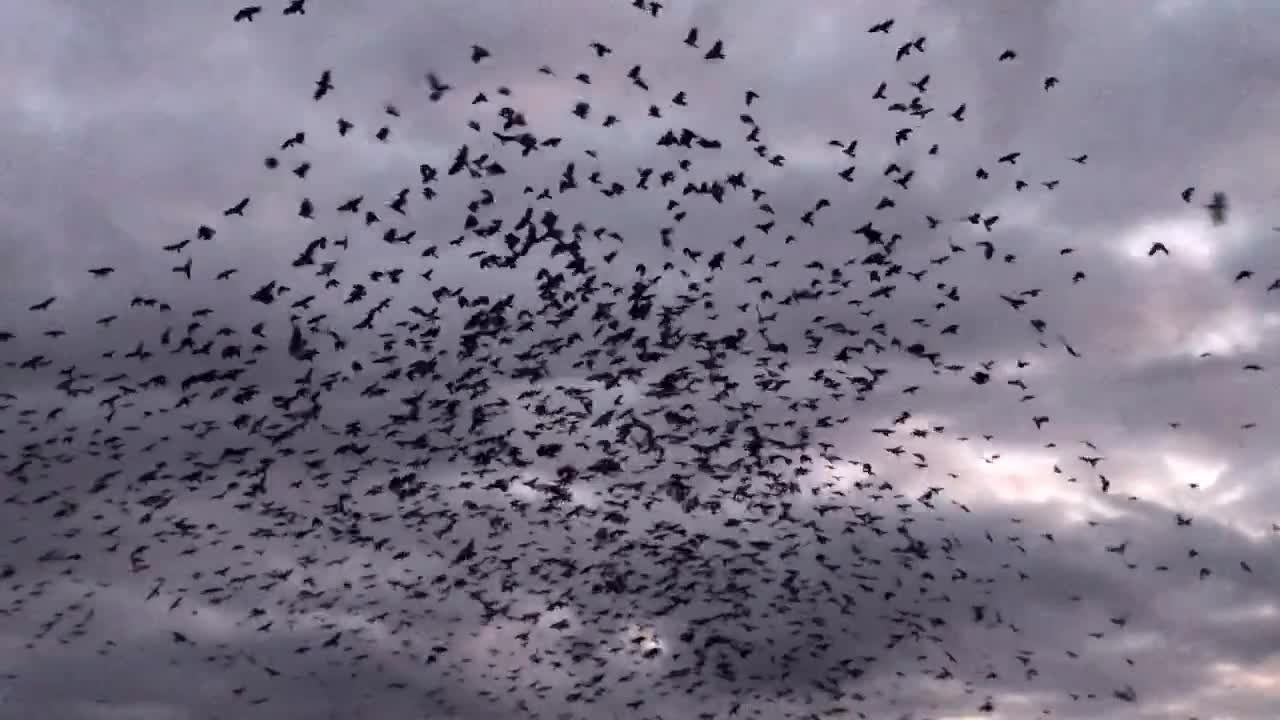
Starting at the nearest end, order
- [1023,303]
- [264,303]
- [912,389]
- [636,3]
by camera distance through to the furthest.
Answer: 1. [636,3]
2. [264,303]
3. [1023,303]
4. [912,389]

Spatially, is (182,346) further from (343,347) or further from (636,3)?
(636,3)

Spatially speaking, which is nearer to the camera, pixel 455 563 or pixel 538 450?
pixel 538 450

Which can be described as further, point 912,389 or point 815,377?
point 912,389

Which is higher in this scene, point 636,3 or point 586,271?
point 636,3

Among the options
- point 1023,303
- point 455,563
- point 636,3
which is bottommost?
point 455,563

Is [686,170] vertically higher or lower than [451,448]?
higher

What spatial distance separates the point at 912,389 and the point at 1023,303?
11323 mm

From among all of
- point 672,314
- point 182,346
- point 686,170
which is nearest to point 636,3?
point 686,170

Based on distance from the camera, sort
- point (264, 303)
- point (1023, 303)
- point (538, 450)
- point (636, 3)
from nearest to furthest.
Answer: point (636, 3) → point (264, 303) → point (1023, 303) → point (538, 450)

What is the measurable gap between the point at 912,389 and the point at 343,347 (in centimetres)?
2588

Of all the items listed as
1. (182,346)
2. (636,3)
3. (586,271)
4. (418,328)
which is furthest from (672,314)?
(182,346)

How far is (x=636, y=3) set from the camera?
5209 cm

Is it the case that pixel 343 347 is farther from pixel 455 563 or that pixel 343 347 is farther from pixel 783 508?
pixel 783 508

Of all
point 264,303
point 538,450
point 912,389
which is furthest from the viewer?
point 912,389
